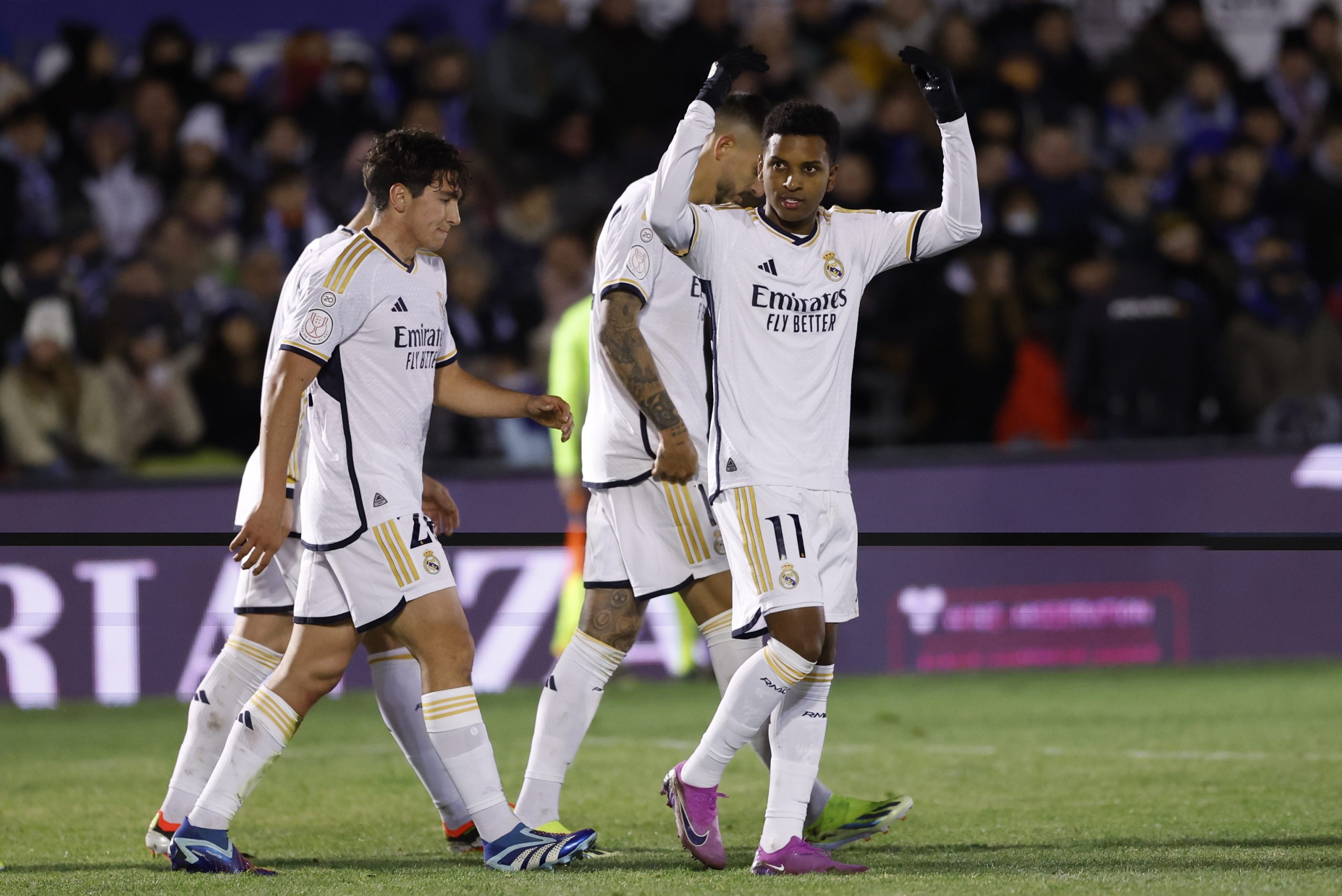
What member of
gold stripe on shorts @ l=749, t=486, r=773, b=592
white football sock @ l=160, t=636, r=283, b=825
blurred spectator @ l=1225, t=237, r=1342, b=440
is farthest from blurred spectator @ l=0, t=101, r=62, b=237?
gold stripe on shorts @ l=749, t=486, r=773, b=592

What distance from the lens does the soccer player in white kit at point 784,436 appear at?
184 inches

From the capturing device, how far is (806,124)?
4730 millimetres

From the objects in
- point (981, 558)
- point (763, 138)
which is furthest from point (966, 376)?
point (763, 138)

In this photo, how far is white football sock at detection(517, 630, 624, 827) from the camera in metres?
5.15

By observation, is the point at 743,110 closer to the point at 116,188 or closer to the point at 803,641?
the point at 803,641

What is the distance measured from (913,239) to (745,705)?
1404 millimetres

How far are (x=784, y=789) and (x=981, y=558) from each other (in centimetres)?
533

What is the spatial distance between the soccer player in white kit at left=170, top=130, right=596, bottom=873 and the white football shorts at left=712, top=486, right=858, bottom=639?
2.57 feet

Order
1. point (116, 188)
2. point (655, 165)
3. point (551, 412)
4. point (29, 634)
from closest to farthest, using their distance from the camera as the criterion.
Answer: point (551, 412) → point (29, 634) → point (655, 165) → point (116, 188)

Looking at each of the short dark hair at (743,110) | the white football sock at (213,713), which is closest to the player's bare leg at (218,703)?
the white football sock at (213,713)

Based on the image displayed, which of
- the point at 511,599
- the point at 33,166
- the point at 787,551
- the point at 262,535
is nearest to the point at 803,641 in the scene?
the point at 787,551

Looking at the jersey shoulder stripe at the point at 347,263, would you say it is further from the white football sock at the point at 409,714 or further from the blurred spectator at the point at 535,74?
the blurred spectator at the point at 535,74

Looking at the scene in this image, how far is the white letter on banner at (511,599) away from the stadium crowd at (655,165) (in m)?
1.18

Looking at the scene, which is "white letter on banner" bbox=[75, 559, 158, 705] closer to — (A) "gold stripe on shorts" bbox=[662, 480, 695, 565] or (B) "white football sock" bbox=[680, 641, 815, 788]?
(A) "gold stripe on shorts" bbox=[662, 480, 695, 565]
